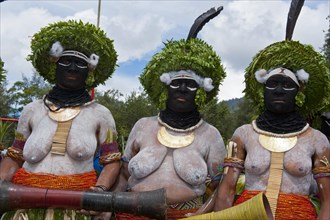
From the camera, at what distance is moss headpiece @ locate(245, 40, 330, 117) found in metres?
4.09

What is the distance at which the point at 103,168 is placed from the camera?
4.12 meters

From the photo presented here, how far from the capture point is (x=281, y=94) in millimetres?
4012

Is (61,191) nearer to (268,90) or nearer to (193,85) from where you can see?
(193,85)

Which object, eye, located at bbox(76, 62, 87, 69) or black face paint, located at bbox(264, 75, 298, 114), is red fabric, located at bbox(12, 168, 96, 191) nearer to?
eye, located at bbox(76, 62, 87, 69)

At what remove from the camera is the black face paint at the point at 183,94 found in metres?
4.20

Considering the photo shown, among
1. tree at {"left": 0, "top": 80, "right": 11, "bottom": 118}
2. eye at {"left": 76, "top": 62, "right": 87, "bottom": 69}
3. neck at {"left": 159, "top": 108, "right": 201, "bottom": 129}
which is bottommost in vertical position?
neck at {"left": 159, "top": 108, "right": 201, "bottom": 129}

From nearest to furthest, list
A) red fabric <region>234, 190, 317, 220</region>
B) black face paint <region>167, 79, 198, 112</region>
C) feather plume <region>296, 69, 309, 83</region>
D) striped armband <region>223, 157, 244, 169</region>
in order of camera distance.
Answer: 1. red fabric <region>234, 190, 317, 220</region>
2. striped armband <region>223, 157, 244, 169</region>
3. feather plume <region>296, 69, 309, 83</region>
4. black face paint <region>167, 79, 198, 112</region>

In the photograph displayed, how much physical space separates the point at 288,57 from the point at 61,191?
2081mm

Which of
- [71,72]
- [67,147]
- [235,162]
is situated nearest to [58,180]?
[67,147]

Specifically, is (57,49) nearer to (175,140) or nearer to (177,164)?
(175,140)

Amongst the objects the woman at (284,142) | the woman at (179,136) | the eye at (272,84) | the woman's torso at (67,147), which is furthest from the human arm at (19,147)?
the eye at (272,84)

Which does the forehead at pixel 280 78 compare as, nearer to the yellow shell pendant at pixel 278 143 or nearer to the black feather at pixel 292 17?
the yellow shell pendant at pixel 278 143

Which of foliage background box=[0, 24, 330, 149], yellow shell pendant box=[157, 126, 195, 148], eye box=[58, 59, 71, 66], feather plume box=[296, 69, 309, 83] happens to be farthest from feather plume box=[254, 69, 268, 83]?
foliage background box=[0, 24, 330, 149]

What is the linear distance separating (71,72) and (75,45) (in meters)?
0.23
